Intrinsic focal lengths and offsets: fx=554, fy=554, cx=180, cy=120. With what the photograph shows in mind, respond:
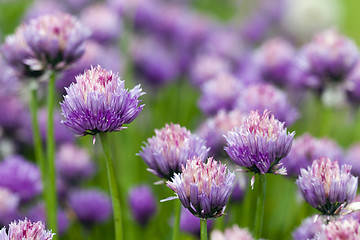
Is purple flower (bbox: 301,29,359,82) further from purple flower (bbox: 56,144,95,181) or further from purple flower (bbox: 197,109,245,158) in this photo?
purple flower (bbox: 56,144,95,181)

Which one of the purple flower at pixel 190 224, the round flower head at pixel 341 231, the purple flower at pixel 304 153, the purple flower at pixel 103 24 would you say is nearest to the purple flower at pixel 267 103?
the purple flower at pixel 304 153

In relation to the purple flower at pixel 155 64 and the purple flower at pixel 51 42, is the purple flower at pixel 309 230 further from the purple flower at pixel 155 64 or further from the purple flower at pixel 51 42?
the purple flower at pixel 155 64

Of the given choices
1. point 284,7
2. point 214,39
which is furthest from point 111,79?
point 284,7

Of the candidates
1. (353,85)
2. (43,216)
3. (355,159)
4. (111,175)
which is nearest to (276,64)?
(353,85)

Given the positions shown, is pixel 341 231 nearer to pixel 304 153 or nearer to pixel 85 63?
pixel 304 153

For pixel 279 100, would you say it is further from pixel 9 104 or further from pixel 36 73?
pixel 9 104
